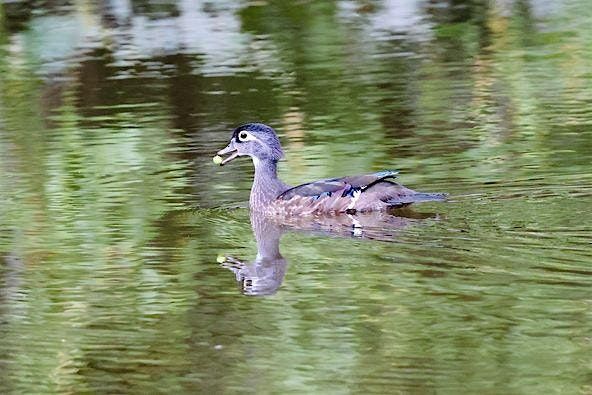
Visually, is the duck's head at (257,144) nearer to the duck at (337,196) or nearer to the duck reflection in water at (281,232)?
the duck at (337,196)

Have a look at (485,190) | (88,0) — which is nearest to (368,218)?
(485,190)

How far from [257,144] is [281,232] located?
4.30 feet

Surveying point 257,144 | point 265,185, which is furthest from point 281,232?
point 257,144

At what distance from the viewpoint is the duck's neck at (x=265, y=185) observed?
33.0ft

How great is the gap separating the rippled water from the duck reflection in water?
0.09ft

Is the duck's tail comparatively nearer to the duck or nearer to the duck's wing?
the duck

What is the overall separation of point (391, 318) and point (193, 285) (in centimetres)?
129

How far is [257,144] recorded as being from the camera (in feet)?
35.1

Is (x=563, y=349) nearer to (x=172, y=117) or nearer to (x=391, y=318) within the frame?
(x=391, y=318)

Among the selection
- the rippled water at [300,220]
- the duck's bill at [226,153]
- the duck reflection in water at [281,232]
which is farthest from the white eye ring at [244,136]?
the duck reflection in water at [281,232]

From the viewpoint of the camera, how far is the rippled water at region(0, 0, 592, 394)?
6641mm

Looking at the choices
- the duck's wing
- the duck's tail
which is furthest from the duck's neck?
the duck's tail

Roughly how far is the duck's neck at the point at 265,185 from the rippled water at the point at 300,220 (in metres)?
0.23

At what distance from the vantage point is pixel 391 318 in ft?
23.5
